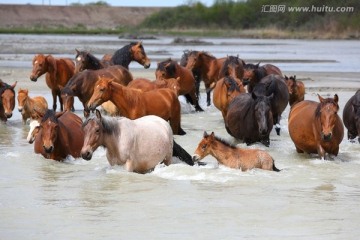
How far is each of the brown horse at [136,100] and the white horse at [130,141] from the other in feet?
4.83

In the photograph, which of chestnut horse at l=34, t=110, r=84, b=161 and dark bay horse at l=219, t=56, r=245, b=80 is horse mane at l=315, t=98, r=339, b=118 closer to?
chestnut horse at l=34, t=110, r=84, b=161

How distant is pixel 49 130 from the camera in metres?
11.5

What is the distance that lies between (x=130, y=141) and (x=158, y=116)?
3.07 metres

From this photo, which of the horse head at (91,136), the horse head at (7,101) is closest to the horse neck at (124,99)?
the horse head at (91,136)

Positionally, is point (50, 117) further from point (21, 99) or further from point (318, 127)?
point (21, 99)

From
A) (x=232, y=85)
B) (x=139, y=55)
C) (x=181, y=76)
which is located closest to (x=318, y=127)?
(x=232, y=85)

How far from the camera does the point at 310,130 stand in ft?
42.4

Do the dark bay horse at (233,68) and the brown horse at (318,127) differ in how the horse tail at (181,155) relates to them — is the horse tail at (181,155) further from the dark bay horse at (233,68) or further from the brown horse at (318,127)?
the dark bay horse at (233,68)

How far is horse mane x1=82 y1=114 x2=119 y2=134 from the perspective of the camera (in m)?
10.5

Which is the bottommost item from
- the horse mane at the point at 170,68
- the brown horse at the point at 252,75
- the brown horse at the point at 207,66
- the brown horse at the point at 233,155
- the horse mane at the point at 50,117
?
the brown horse at the point at 207,66

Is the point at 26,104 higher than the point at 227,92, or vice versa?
the point at 227,92

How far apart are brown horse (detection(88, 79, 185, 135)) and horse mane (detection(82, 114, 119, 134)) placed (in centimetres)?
193

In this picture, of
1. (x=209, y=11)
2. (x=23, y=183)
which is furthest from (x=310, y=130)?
(x=209, y=11)

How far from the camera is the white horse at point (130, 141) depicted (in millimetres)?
10453
